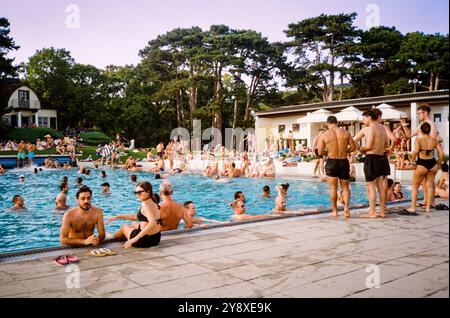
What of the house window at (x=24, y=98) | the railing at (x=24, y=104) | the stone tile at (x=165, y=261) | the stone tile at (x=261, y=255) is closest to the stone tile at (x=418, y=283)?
the stone tile at (x=261, y=255)

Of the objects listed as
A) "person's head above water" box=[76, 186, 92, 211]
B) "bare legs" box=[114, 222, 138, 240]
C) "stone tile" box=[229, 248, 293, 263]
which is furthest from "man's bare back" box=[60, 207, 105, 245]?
"stone tile" box=[229, 248, 293, 263]

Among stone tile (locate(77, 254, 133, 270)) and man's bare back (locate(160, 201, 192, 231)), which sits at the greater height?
man's bare back (locate(160, 201, 192, 231))

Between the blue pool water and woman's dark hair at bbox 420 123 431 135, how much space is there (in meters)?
5.58

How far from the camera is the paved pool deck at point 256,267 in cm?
327

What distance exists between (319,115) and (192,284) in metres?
21.5

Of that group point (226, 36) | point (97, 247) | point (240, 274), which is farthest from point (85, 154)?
point (240, 274)

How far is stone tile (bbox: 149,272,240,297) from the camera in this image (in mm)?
3348

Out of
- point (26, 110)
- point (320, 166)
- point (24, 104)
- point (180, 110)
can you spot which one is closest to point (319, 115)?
point (320, 166)

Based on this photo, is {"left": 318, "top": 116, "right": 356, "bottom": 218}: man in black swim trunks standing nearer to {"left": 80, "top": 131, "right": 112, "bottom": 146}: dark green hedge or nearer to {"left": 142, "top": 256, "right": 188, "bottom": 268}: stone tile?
{"left": 142, "top": 256, "right": 188, "bottom": 268}: stone tile

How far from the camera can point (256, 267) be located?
3986mm

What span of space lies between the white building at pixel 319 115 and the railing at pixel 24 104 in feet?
85.5

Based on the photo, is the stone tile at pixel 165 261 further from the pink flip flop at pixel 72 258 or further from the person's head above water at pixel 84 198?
the person's head above water at pixel 84 198

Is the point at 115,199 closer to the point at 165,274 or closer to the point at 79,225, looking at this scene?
the point at 79,225
